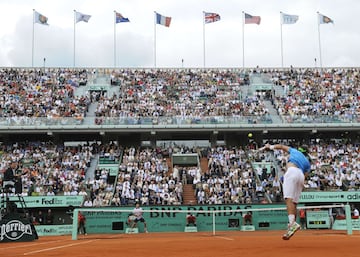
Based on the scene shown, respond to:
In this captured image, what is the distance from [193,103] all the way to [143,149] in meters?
6.31

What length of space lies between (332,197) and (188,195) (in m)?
9.87

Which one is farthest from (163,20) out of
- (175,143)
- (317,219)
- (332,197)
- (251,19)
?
(317,219)

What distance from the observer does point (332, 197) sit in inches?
1364

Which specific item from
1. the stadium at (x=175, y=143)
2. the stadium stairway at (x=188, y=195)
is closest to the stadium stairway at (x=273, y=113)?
the stadium at (x=175, y=143)

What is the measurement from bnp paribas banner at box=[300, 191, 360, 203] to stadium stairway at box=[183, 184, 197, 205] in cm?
755

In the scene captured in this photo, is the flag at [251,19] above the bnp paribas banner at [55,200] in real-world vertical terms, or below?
above

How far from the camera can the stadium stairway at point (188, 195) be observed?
3544 centimetres

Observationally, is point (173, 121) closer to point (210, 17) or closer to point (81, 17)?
point (210, 17)

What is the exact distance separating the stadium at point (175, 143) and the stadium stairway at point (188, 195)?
3.1 inches

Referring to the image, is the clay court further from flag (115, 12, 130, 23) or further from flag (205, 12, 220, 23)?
flag (205, 12, 220, 23)

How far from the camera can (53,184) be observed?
35.9m

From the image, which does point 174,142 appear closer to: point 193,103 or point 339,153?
point 193,103

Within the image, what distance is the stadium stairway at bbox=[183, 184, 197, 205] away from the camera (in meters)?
35.4

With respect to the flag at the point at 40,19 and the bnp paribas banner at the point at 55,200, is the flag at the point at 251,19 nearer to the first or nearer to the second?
the flag at the point at 40,19
